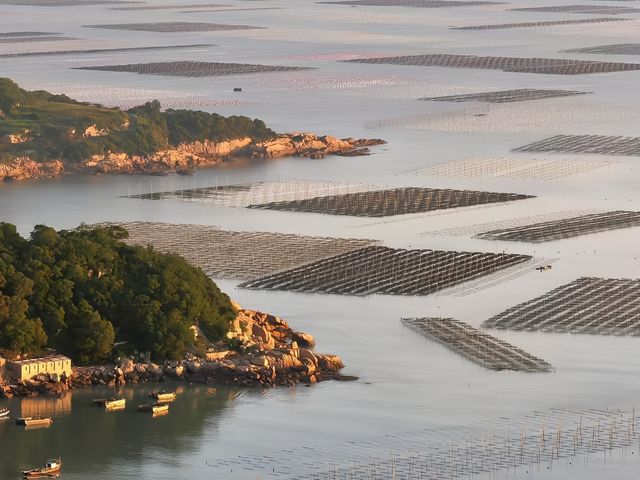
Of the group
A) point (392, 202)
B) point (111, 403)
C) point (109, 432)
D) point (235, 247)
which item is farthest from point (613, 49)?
point (109, 432)

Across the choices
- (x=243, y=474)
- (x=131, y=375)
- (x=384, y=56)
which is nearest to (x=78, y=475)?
(x=243, y=474)

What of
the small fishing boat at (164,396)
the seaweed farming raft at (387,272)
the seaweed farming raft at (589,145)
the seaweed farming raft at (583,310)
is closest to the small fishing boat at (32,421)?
the small fishing boat at (164,396)

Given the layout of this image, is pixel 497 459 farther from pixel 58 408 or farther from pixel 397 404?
pixel 58 408

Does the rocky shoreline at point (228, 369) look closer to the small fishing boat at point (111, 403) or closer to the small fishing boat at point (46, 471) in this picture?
the small fishing boat at point (111, 403)

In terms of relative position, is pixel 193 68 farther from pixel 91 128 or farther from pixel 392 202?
pixel 392 202

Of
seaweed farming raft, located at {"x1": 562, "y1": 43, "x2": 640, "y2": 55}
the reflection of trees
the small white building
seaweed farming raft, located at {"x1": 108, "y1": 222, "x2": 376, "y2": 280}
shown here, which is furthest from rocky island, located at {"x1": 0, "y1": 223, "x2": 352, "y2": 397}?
seaweed farming raft, located at {"x1": 562, "y1": 43, "x2": 640, "y2": 55}
